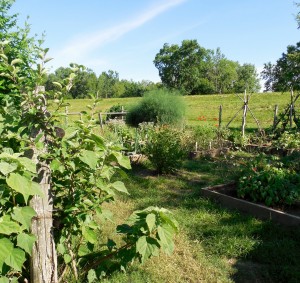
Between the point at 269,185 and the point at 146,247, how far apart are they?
11.5ft

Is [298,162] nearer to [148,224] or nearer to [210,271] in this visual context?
[210,271]

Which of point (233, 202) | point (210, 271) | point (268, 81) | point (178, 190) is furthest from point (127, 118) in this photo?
point (268, 81)

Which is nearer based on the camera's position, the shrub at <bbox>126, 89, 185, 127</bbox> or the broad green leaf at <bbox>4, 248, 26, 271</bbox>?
the broad green leaf at <bbox>4, 248, 26, 271</bbox>

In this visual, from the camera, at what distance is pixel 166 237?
7.16 feet

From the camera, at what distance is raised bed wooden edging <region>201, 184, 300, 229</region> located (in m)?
4.48

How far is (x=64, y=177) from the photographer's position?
97.5 inches

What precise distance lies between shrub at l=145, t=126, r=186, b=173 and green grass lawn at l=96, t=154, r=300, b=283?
123cm

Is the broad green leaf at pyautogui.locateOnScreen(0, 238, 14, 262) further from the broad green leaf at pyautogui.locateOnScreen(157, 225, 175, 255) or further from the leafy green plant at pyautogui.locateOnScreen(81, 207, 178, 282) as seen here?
the broad green leaf at pyautogui.locateOnScreen(157, 225, 175, 255)

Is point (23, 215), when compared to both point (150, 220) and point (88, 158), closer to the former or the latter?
point (88, 158)

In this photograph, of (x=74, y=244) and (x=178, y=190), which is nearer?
(x=74, y=244)

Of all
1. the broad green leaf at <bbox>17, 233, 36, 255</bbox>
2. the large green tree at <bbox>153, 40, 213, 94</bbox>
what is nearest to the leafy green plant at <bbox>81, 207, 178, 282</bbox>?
the broad green leaf at <bbox>17, 233, 36, 255</bbox>

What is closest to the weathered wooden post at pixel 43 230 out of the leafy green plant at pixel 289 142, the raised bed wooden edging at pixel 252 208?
the raised bed wooden edging at pixel 252 208

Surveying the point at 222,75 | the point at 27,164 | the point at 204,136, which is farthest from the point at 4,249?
the point at 222,75

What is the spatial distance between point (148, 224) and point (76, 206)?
562 millimetres
